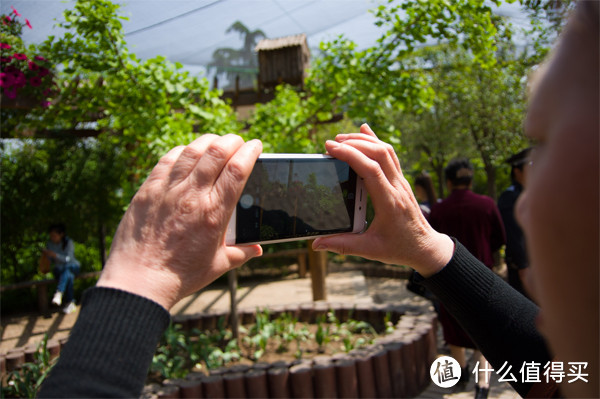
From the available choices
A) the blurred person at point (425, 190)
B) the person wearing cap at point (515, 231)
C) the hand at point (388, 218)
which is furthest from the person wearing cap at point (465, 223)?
the hand at point (388, 218)

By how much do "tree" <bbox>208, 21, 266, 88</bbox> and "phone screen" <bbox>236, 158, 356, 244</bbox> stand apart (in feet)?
13.0

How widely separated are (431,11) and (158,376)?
12.5ft

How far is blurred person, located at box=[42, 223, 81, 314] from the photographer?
7008mm

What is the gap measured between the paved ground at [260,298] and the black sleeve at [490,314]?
3.96 m

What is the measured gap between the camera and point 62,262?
709 cm

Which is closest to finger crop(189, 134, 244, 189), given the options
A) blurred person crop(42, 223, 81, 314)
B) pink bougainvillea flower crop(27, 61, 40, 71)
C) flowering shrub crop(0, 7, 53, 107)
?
flowering shrub crop(0, 7, 53, 107)

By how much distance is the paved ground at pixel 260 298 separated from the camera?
6.17m

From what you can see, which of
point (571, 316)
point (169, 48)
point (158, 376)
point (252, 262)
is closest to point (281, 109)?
point (169, 48)

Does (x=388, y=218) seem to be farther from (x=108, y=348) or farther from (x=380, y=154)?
(x=108, y=348)

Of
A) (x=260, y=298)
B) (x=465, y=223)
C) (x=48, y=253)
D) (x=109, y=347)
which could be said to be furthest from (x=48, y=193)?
(x=109, y=347)

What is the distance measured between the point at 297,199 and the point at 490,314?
608 mm

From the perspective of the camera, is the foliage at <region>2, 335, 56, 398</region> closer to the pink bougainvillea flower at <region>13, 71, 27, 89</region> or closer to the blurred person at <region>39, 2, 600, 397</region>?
the pink bougainvillea flower at <region>13, 71, 27, 89</region>

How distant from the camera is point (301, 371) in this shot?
3.32 meters

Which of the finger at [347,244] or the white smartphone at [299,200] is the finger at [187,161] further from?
the finger at [347,244]
